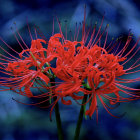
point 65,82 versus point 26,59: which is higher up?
point 26,59

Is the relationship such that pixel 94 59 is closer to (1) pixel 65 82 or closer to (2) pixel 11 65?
(1) pixel 65 82

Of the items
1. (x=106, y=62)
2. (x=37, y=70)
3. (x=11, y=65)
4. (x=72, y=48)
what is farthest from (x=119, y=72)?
(x=11, y=65)

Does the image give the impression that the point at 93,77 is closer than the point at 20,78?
Yes

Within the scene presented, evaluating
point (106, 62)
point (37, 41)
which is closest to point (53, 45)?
point (37, 41)

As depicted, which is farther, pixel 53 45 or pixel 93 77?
pixel 53 45

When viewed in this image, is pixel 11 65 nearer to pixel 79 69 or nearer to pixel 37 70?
pixel 37 70

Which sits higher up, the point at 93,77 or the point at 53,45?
the point at 53,45

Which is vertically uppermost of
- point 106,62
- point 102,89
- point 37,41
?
point 37,41

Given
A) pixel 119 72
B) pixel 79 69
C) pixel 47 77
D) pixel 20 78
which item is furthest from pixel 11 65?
pixel 119 72
